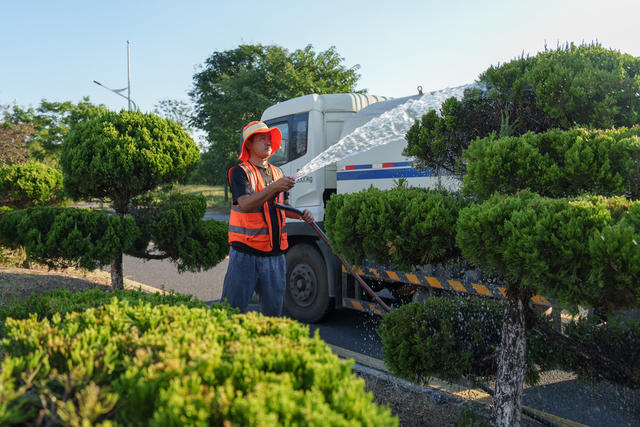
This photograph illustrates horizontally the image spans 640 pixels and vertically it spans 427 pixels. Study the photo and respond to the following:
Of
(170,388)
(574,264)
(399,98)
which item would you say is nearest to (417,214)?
(574,264)

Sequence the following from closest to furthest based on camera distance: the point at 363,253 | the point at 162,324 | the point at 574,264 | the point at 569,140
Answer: the point at 574,264
the point at 162,324
the point at 569,140
the point at 363,253

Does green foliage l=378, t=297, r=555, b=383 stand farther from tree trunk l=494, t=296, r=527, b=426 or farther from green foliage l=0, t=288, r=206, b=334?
green foliage l=0, t=288, r=206, b=334

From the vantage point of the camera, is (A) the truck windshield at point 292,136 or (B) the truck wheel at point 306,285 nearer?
(B) the truck wheel at point 306,285

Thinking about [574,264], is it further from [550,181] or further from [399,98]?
[399,98]

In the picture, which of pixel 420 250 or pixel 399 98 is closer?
pixel 420 250

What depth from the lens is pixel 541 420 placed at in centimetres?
319

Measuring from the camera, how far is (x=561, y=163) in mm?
2395

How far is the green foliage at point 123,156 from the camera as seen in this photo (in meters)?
5.50

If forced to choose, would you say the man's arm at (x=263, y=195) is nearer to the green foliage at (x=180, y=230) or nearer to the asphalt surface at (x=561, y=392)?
the asphalt surface at (x=561, y=392)

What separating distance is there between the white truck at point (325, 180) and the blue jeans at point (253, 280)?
138 cm

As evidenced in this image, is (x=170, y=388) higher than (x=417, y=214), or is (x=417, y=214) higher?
(x=417, y=214)

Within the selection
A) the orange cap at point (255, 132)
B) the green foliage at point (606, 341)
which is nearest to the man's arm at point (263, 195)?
the orange cap at point (255, 132)

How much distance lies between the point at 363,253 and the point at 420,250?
35 cm

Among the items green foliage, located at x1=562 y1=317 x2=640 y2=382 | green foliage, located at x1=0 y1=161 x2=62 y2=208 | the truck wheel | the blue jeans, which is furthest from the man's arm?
green foliage, located at x1=0 y1=161 x2=62 y2=208
